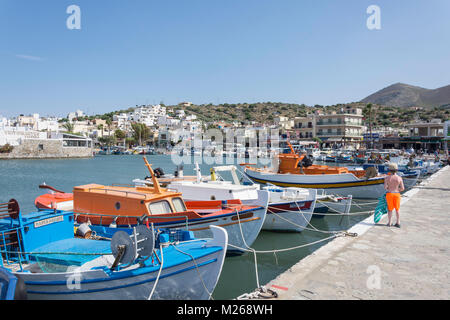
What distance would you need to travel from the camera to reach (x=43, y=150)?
8619 cm

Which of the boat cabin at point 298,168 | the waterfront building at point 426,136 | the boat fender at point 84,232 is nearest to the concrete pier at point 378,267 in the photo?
the boat fender at point 84,232

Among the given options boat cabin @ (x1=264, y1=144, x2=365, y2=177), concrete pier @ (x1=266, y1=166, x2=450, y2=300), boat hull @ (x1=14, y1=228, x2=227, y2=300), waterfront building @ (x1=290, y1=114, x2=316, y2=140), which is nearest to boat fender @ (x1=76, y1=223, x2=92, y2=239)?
boat hull @ (x1=14, y1=228, x2=227, y2=300)

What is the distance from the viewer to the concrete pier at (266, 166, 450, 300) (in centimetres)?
551

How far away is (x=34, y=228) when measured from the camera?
748 cm

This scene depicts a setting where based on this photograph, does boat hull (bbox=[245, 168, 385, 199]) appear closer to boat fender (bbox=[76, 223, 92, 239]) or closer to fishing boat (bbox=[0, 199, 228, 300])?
fishing boat (bbox=[0, 199, 228, 300])

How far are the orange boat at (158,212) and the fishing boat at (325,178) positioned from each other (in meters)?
11.4

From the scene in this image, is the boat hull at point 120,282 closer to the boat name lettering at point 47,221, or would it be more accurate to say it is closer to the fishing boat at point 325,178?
the boat name lettering at point 47,221

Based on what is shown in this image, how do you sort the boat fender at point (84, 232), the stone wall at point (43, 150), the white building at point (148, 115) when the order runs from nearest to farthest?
the boat fender at point (84, 232)
the stone wall at point (43, 150)
the white building at point (148, 115)

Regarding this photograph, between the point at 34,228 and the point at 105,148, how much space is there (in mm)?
116532

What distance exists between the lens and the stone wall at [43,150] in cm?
8231

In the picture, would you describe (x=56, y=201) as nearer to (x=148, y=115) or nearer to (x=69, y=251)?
(x=69, y=251)

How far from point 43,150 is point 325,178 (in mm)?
83764

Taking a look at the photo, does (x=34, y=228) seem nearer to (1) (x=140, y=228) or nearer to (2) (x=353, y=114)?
(1) (x=140, y=228)

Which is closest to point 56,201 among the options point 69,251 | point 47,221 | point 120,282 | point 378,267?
point 47,221
